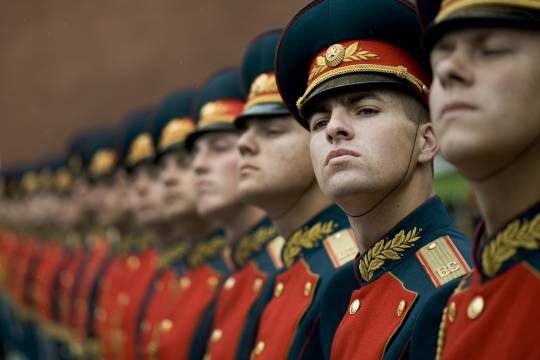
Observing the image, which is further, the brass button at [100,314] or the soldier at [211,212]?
the brass button at [100,314]

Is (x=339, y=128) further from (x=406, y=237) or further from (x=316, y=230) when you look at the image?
(x=316, y=230)

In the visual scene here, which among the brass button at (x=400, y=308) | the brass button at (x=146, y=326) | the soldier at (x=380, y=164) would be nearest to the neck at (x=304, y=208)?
the soldier at (x=380, y=164)

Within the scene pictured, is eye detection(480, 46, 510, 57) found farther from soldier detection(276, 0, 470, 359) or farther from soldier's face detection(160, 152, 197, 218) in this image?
soldier's face detection(160, 152, 197, 218)

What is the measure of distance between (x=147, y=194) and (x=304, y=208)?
8.21 feet

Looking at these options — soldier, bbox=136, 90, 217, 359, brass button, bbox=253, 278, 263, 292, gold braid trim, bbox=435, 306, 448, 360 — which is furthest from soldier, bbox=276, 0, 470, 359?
soldier, bbox=136, 90, 217, 359

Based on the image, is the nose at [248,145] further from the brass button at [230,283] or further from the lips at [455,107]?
the lips at [455,107]

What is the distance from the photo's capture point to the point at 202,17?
978 cm

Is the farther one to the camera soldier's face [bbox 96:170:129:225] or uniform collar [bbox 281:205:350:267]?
soldier's face [bbox 96:170:129:225]

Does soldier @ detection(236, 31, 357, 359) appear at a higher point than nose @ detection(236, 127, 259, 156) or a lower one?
lower

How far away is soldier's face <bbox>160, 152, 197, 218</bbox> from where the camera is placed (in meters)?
5.39

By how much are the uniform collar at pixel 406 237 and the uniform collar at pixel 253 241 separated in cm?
158

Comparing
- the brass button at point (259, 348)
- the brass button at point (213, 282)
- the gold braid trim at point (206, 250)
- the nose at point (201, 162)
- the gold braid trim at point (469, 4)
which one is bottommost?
the brass button at point (213, 282)

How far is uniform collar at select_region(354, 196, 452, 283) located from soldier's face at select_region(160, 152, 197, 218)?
2711 millimetres

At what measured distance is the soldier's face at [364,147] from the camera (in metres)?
2.65
